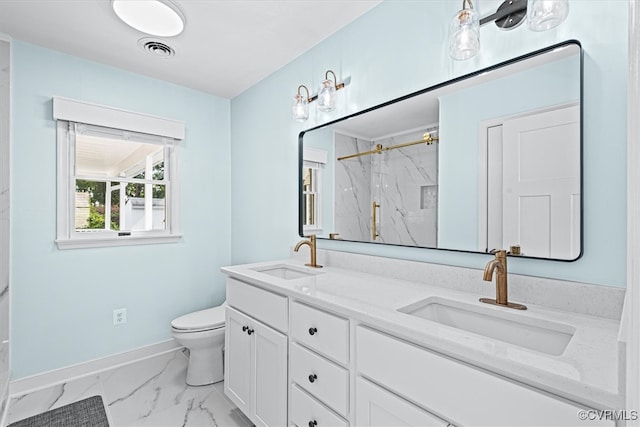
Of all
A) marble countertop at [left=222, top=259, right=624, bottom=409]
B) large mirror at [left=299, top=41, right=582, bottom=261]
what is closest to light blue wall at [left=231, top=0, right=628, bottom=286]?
large mirror at [left=299, top=41, right=582, bottom=261]

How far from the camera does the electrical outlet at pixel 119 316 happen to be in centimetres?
250

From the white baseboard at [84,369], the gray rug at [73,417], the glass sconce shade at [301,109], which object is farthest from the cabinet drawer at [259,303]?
the white baseboard at [84,369]

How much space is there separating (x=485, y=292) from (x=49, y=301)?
2.72 m

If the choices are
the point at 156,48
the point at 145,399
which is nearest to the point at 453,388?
the point at 145,399

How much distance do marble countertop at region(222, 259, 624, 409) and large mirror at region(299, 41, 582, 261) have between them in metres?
0.24

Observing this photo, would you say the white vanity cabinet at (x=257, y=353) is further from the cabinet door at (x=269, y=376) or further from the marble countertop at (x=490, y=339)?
the marble countertop at (x=490, y=339)

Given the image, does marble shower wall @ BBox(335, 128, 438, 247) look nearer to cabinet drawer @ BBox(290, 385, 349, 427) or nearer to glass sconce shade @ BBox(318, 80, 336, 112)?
glass sconce shade @ BBox(318, 80, 336, 112)

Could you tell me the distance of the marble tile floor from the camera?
1868 millimetres

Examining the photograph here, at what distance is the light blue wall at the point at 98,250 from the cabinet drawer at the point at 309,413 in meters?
1.81

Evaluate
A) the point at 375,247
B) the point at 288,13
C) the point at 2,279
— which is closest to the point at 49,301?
the point at 2,279

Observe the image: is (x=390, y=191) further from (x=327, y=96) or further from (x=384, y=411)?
(x=384, y=411)

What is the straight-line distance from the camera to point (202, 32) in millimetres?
2004

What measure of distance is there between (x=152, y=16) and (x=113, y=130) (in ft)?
3.41

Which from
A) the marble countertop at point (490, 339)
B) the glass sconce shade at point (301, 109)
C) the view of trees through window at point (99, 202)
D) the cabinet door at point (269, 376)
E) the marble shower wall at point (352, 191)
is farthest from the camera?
the view of trees through window at point (99, 202)
